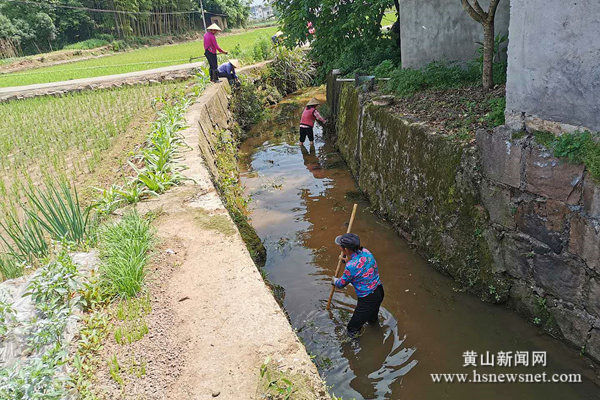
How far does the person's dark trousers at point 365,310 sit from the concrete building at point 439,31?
512 cm

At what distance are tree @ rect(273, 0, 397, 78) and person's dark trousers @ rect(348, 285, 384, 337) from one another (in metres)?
7.38

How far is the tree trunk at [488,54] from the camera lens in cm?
612

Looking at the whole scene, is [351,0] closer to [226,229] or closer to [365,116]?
[365,116]

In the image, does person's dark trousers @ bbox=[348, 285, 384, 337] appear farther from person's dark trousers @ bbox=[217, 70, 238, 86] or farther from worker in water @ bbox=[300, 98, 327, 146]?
person's dark trousers @ bbox=[217, 70, 238, 86]

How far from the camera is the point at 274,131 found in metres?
13.6

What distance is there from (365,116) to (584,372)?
208 inches

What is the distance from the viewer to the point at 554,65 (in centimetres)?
409

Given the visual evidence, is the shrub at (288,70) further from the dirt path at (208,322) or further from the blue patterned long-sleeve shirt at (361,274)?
the blue patterned long-sleeve shirt at (361,274)

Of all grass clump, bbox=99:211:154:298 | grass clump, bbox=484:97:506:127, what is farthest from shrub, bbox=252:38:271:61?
grass clump, bbox=99:211:154:298

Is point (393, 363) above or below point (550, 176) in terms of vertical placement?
below

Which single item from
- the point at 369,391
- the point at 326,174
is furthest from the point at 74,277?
the point at 326,174

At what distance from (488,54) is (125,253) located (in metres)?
5.38

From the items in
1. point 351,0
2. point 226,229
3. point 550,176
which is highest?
point 351,0

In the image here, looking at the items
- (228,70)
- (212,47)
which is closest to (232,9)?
(228,70)
